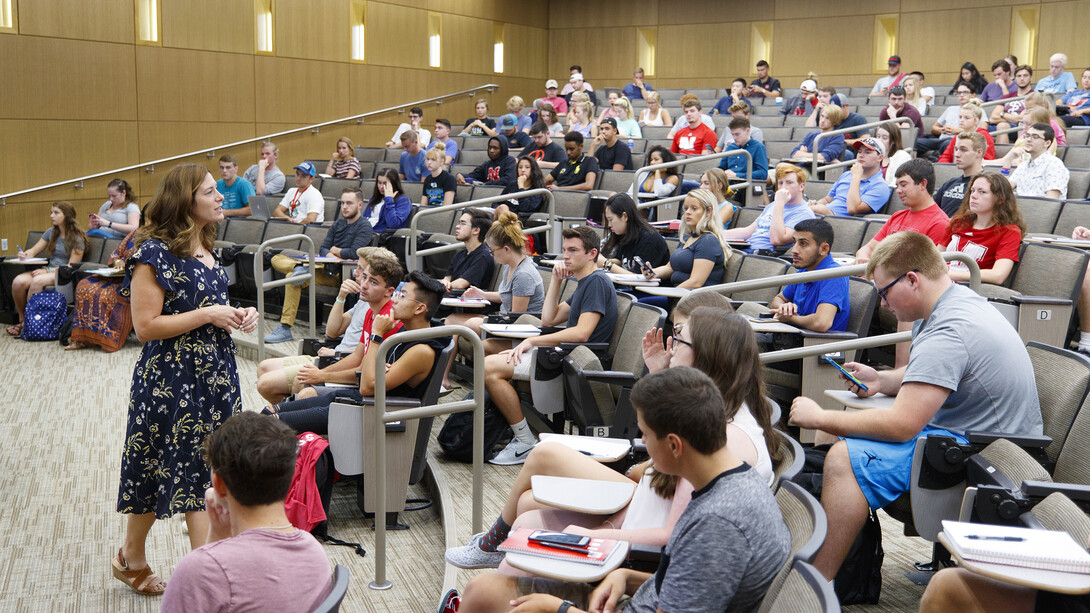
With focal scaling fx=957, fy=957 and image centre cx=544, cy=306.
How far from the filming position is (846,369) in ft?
10.4

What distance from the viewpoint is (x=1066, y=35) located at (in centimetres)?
Answer: 1348

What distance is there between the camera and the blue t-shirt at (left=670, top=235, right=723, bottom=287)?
545cm

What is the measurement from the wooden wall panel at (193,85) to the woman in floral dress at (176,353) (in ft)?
30.4

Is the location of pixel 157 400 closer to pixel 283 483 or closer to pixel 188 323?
pixel 188 323

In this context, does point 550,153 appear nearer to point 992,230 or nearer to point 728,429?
point 992,230

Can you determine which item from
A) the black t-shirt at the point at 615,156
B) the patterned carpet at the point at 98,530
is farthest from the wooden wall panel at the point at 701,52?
the patterned carpet at the point at 98,530

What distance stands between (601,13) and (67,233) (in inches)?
419

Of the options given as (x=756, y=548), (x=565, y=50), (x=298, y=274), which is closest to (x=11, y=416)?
(x=298, y=274)

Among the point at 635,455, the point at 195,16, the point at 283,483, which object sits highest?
the point at 195,16

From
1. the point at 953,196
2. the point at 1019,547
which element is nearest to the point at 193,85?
the point at 953,196

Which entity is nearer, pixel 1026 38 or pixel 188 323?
pixel 188 323

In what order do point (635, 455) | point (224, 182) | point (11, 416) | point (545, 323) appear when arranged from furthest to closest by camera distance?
1. point (224, 182)
2. point (11, 416)
3. point (545, 323)
4. point (635, 455)

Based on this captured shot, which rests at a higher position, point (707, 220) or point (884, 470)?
point (707, 220)

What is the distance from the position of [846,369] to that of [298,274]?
529 centimetres
